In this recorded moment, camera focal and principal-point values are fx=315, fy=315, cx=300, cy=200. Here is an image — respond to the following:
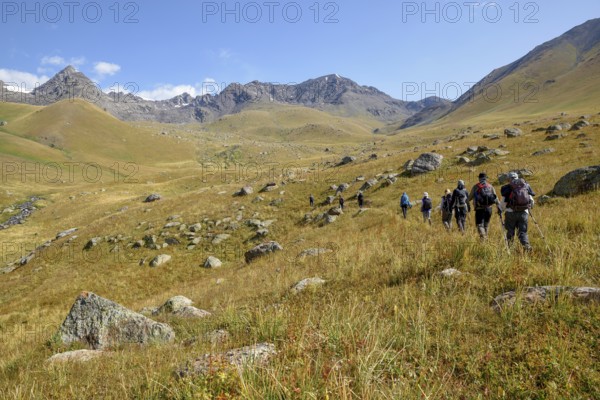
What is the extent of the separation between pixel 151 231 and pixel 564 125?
4848cm

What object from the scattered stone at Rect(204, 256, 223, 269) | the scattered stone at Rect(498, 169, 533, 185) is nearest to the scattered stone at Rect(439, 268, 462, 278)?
the scattered stone at Rect(204, 256, 223, 269)

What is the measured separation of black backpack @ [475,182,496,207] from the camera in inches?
423

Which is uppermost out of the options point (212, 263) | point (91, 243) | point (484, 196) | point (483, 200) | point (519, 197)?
point (519, 197)

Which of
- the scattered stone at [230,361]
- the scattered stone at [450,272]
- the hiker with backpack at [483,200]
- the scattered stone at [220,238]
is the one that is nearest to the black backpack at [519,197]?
the hiker with backpack at [483,200]

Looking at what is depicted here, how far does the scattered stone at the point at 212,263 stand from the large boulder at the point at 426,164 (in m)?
21.4

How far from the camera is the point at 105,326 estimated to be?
7586 millimetres

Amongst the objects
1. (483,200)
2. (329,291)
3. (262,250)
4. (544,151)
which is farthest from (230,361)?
(544,151)

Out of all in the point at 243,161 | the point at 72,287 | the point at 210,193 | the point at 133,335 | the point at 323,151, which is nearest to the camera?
the point at 133,335

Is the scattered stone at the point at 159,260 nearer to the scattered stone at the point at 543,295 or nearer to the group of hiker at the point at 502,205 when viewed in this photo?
the group of hiker at the point at 502,205

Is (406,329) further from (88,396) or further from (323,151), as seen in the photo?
(323,151)

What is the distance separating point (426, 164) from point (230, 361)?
32353 mm

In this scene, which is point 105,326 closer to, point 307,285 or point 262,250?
point 307,285

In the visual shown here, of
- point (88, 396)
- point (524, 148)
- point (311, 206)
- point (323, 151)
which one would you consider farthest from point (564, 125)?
point (323, 151)

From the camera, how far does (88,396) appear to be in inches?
144
